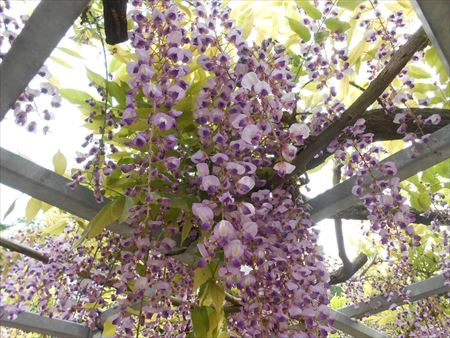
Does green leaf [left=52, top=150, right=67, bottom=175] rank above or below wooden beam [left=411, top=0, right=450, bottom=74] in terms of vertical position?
below

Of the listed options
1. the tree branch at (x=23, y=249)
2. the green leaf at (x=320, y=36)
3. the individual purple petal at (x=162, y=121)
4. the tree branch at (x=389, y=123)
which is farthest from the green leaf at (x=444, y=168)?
the tree branch at (x=23, y=249)

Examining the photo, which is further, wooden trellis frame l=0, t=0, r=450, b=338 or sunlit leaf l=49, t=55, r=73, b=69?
sunlit leaf l=49, t=55, r=73, b=69

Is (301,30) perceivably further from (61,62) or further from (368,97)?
(61,62)

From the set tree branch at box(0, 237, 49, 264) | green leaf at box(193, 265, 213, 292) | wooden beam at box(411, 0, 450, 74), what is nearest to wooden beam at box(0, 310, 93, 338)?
tree branch at box(0, 237, 49, 264)

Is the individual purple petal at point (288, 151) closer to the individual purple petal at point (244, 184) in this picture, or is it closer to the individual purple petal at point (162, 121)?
the individual purple petal at point (244, 184)

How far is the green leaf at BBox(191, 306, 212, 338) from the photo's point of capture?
0.92m

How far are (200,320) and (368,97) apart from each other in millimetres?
682

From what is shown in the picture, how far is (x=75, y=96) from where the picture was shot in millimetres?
1142

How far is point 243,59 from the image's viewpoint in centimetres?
94

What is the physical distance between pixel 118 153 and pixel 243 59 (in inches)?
18.6

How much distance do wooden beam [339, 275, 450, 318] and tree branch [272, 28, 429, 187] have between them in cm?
148

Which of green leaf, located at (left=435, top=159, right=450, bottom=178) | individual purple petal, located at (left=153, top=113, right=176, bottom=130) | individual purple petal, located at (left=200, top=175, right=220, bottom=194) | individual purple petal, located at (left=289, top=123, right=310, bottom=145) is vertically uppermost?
green leaf, located at (left=435, top=159, right=450, bottom=178)

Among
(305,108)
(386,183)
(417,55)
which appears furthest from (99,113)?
(417,55)

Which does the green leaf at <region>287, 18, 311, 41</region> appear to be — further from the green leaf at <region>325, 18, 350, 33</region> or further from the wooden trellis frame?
the wooden trellis frame
